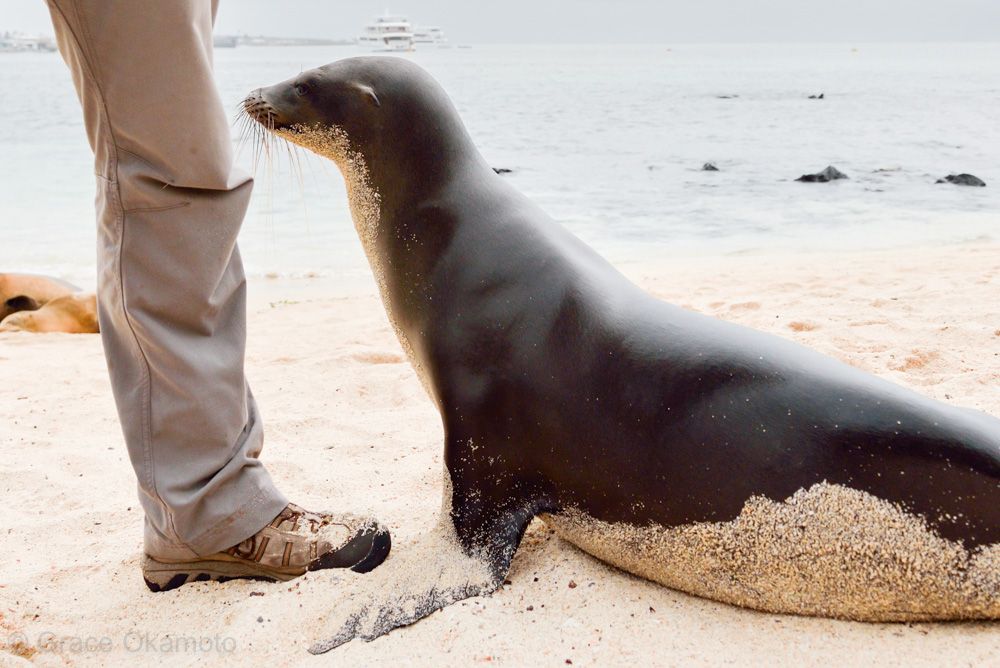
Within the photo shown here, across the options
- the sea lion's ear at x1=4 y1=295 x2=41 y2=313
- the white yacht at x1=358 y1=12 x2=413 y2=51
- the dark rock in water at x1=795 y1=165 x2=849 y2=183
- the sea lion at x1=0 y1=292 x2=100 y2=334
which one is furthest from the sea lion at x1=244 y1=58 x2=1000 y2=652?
the white yacht at x1=358 y1=12 x2=413 y2=51

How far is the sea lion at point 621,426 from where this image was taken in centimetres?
198

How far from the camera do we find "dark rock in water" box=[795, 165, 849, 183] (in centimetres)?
1436

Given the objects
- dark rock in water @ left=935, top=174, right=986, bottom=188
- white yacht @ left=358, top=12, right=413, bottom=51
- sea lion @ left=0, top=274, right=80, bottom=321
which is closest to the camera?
sea lion @ left=0, top=274, right=80, bottom=321

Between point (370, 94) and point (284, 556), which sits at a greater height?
point (370, 94)

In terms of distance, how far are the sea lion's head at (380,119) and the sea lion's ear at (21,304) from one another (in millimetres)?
4977

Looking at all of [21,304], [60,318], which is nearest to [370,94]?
[60,318]

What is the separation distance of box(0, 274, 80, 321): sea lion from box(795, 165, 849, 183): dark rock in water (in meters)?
11.3

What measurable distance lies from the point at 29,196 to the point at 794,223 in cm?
1107

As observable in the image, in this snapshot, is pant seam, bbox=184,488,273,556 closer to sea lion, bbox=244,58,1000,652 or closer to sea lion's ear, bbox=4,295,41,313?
sea lion, bbox=244,58,1000,652

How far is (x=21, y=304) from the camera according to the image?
670 centimetres

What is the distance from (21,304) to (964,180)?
42.1 ft

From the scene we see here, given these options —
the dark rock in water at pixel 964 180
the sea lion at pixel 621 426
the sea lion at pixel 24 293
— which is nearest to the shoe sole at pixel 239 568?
the sea lion at pixel 621 426

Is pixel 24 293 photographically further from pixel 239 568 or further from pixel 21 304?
pixel 239 568

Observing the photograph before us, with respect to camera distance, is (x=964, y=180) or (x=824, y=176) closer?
(x=964, y=180)
